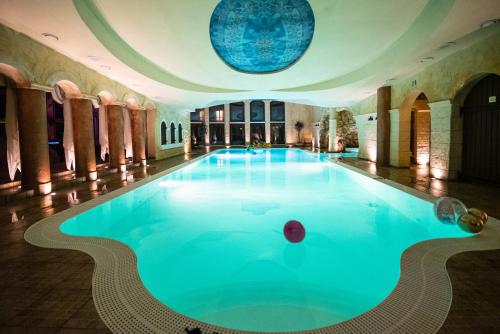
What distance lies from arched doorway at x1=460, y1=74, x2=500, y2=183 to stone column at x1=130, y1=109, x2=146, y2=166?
10878 mm

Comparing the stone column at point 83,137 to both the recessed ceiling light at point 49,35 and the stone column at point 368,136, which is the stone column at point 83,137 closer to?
the recessed ceiling light at point 49,35

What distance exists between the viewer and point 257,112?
30641 millimetres

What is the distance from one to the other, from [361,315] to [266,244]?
253 cm

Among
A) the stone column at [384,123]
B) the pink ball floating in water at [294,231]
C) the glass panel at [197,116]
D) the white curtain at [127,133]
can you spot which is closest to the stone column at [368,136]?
the stone column at [384,123]

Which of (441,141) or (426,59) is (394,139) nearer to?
(441,141)

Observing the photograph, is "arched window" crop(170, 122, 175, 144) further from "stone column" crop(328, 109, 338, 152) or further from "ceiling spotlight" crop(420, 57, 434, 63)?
"ceiling spotlight" crop(420, 57, 434, 63)

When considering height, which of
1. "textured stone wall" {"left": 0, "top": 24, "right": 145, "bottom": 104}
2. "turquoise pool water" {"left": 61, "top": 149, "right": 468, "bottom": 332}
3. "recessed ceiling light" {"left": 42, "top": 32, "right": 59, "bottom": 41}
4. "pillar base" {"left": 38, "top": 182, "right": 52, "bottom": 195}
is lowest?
"turquoise pool water" {"left": 61, "top": 149, "right": 468, "bottom": 332}

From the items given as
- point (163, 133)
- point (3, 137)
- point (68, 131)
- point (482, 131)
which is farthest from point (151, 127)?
point (482, 131)

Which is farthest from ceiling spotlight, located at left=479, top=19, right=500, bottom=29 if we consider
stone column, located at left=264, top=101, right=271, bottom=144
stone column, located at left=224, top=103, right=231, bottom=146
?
stone column, located at left=224, top=103, right=231, bottom=146

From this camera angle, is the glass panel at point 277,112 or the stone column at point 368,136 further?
the glass panel at point 277,112

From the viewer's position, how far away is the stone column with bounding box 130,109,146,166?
1212 cm

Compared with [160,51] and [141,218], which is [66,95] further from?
[141,218]

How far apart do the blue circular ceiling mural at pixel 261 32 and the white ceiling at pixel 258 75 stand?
28 centimetres

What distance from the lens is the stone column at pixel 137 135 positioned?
1212 centimetres
